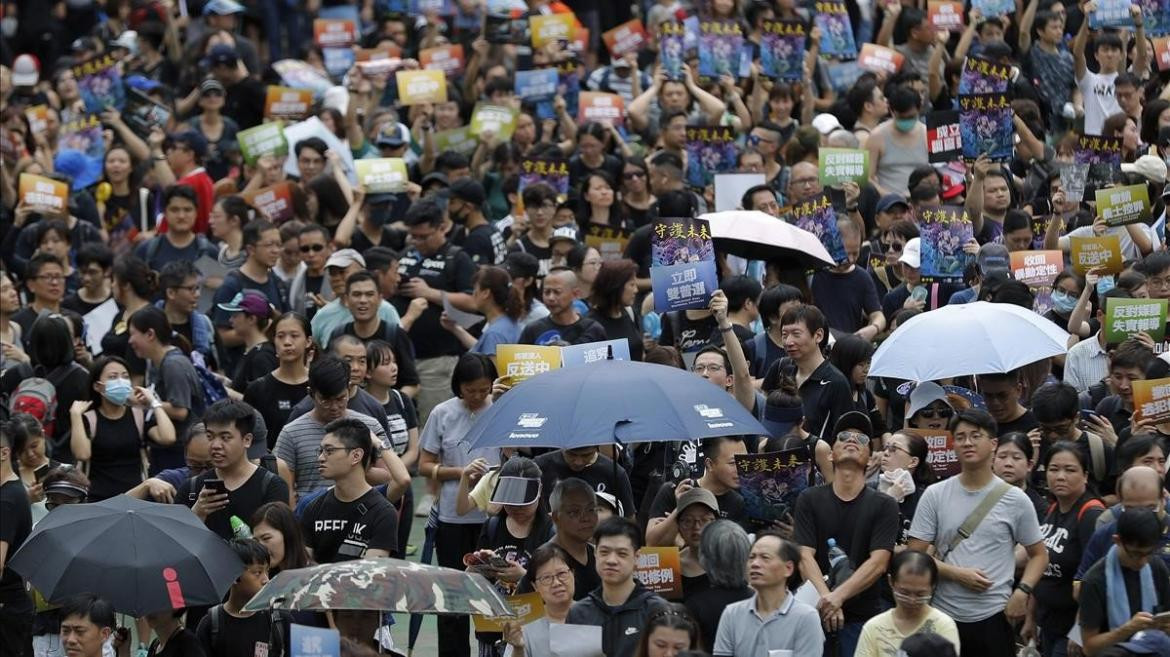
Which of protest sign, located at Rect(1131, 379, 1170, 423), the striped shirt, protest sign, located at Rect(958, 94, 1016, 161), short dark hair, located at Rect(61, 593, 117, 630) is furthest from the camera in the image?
protest sign, located at Rect(958, 94, 1016, 161)

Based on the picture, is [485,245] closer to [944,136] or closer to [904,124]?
[944,136]

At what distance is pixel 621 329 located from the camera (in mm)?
13195

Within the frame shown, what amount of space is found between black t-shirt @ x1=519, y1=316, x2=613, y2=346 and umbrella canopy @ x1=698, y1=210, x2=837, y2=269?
91 centimetres

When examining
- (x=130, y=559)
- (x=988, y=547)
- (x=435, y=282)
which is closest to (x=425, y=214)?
(x=435, y=282)

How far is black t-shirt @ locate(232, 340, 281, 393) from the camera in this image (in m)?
13.2

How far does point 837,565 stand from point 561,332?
138 inches

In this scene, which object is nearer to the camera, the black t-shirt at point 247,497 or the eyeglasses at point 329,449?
the eyeglasses at point 329,449

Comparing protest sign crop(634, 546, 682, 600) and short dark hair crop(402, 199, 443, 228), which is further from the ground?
protest sign crop(634, 546, 682, 600)

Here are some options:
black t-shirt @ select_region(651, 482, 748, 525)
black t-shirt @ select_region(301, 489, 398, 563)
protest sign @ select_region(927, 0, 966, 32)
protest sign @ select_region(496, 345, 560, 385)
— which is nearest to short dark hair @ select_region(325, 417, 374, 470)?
black t-shirt @ select_region(301, 489, 398, 563)

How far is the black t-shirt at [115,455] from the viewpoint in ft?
41.1

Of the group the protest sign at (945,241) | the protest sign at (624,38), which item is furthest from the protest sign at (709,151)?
the protest sign at (624,38)

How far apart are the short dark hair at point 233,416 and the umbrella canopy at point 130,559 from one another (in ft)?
2.83

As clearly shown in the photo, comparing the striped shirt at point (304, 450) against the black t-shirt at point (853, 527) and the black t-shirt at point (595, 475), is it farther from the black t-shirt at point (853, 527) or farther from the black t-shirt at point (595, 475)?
the black t-shirt at point (853, 527)

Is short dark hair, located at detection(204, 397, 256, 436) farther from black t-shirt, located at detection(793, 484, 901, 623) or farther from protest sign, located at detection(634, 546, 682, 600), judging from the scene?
black t-shirt, located at detection(793, 484, 901, 623)
